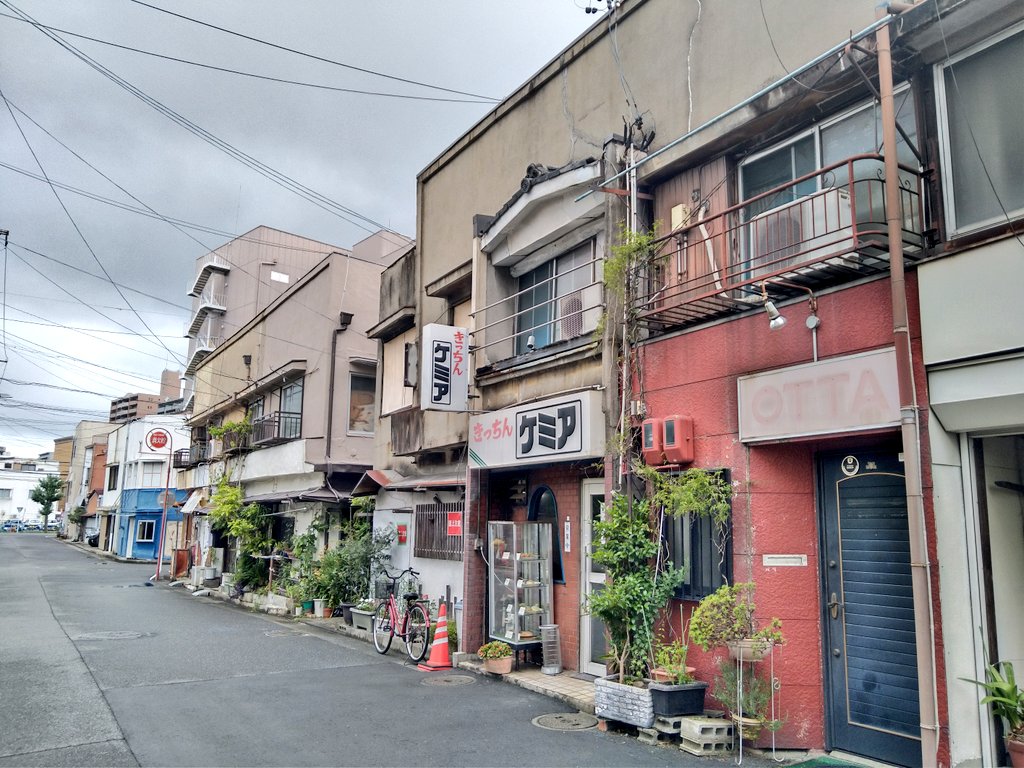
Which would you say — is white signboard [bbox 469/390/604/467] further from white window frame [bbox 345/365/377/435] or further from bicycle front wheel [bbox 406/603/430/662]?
white window frame [bbox 345/365/377/435]

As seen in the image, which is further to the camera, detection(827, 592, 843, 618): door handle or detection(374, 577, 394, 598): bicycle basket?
detection(374, 577, 394, 598): bicycle basket

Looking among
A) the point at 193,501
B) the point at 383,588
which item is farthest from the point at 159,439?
the point at 383,588

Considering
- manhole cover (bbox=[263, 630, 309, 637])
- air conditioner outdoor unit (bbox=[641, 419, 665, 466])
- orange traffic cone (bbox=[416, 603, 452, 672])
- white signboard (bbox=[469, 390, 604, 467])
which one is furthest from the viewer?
manhole cover (bbox=[263, 630, 309, 637])

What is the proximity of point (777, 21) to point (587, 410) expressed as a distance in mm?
4748

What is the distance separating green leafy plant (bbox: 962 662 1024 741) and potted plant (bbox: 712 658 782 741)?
186 cm

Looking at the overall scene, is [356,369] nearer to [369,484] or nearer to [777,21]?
[369,484]

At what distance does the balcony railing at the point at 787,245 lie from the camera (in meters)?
6.67

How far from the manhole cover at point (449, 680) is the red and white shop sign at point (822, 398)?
547cm

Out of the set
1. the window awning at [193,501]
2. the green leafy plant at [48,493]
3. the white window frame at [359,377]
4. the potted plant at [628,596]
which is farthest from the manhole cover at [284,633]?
the green leafy plant at [48,493]

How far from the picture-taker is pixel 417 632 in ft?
40.2

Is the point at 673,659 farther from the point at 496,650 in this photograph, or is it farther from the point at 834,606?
the point at 496,650

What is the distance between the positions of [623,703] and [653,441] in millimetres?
2754

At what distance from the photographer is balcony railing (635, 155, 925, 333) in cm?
667

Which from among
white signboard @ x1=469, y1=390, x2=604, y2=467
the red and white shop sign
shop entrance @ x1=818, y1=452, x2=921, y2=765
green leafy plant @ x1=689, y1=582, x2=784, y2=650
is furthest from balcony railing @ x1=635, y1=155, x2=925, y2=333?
green leafy plant @ x1=689, y1=582, x2=784, y2=650
